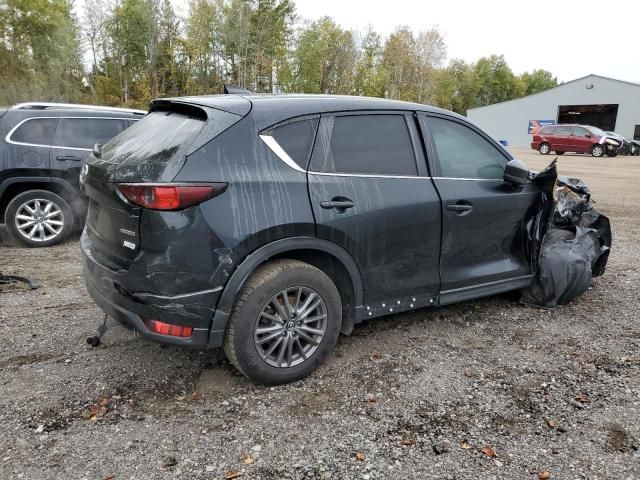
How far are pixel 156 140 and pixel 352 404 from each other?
1911 millimetres

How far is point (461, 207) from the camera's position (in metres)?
3.62

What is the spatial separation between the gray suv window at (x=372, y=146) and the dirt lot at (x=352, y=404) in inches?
50.6

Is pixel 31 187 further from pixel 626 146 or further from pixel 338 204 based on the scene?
pixel 626 146

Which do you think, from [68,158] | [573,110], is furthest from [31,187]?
[573,110]

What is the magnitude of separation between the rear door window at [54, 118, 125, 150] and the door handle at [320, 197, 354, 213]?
4.31 m

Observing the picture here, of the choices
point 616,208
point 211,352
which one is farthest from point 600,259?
point 616,208

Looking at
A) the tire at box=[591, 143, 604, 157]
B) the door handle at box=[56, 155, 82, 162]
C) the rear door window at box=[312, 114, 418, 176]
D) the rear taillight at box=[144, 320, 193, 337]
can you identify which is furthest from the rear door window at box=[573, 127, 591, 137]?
the rear taillight at box=[144, 320, 193, 337]

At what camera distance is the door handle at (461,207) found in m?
3.57

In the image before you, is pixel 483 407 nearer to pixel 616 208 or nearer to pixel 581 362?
pixel 581 362

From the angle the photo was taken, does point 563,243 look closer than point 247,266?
No

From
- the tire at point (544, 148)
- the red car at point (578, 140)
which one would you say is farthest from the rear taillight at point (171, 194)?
the tire at point (544, 148)

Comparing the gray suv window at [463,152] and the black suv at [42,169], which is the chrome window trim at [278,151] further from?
the black suv at [42,169]

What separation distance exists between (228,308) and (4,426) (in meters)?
1.30

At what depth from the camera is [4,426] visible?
2.62m
